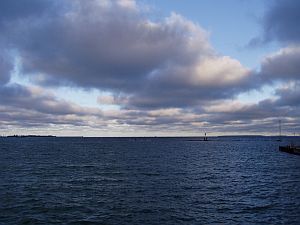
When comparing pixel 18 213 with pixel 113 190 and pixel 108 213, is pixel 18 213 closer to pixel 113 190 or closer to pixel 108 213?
pixel 108 213

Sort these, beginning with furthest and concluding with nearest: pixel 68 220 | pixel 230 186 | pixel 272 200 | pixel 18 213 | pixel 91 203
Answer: pixel 230 186 < pixel 272 200 < pixel 91 203 < pixel 18 213 < pixel 68 220

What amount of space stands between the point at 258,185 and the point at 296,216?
17086 mm

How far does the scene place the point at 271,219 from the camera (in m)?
26.2

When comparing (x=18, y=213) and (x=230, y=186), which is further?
(x=230, y=186)

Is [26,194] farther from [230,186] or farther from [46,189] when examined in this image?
[230,186]

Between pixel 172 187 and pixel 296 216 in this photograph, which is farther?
pixel 172 187

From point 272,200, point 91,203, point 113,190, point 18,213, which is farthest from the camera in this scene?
point 113,190

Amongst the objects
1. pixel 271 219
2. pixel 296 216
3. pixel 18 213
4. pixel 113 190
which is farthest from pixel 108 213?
pixel 296 216

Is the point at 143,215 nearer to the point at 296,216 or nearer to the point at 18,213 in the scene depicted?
the point at 18,213

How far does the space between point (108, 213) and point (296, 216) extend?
16.4 m

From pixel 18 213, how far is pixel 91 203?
693 cm

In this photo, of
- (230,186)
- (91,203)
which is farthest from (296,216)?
(91,203)

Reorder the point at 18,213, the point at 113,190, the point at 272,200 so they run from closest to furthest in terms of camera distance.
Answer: the point at 18,213 < the point at 272,200 < the point at 113,190

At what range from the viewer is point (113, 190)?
3853cm
